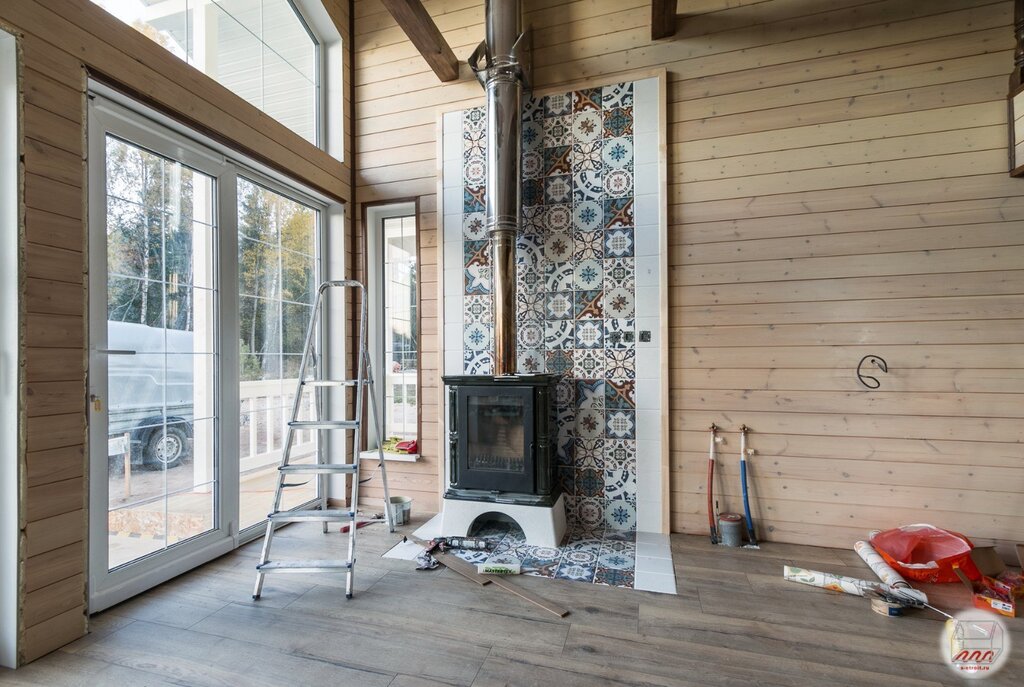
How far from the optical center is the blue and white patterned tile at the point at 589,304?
3021mm

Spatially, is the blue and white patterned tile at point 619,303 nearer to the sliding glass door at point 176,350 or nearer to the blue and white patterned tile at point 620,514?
the blue and white patterned tile at point 620,514

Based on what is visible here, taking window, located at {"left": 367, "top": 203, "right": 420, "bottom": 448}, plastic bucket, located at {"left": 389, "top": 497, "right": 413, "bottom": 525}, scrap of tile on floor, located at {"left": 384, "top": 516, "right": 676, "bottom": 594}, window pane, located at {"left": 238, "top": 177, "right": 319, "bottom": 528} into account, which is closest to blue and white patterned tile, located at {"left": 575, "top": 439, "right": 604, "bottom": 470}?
scrap of tile on floor, located at {"left": 384, "top": 516, "right": 676, "bottom": 594}

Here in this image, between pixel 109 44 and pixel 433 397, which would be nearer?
pixel 109 44

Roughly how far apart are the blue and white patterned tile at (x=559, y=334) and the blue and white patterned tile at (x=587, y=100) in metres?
1.29

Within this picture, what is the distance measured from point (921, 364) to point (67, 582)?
3828 mm

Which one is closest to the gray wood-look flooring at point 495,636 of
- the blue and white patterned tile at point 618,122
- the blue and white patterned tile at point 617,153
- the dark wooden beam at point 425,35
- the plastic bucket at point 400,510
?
the plastic bucket at point 400,510

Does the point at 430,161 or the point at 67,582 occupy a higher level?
the point at 430,161

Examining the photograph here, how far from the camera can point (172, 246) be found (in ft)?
7.86

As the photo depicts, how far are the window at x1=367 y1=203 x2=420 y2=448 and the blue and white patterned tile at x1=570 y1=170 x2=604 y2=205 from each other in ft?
3.80

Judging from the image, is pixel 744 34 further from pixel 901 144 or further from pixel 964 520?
pixel 964 520

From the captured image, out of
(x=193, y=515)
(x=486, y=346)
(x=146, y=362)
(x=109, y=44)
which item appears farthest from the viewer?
(x=486, y=346)

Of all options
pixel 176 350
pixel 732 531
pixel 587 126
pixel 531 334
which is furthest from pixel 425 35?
pixel 732 531

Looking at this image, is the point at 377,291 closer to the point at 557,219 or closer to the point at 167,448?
the point at 557,219

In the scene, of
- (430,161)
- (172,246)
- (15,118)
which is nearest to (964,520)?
(430,161)
